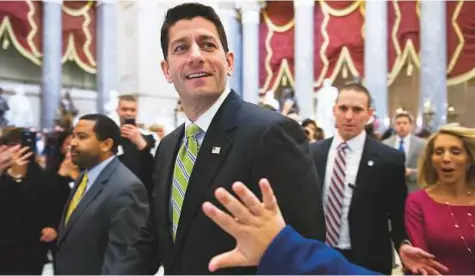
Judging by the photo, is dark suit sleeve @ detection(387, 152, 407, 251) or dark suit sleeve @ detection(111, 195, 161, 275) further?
dark suit sleeve @ detection(387, 152, 407, 251)

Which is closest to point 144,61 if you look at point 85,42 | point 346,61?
point 85,42

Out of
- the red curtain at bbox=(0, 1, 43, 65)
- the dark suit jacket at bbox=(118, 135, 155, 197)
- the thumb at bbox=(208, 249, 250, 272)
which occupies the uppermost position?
the red curtain at bbox=(0, 1, 43, 65)

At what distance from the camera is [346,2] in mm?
14500

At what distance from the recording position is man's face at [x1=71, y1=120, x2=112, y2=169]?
3.01 meters

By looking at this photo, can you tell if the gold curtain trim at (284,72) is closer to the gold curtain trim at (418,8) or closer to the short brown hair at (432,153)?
the gold curtain trim at (418,8)

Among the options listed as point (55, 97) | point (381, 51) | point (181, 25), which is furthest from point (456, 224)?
point (55, 97)

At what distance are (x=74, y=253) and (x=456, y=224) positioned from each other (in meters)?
1.73

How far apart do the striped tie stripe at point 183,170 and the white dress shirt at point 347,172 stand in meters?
1.36

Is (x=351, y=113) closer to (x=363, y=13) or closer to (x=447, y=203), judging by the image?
(x=447, y=203)

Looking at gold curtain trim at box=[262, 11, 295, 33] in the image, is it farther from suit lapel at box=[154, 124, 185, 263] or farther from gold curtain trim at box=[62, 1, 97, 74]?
suit lapel at box=[154, 124, 185, 263]

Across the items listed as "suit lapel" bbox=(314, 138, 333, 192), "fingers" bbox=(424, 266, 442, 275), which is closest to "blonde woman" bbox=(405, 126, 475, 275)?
"fingers" bbox=(424, 266, 442, 275)

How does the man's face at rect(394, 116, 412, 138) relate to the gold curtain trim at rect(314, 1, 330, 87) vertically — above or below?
below

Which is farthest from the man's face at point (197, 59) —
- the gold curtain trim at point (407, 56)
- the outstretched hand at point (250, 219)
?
the gold curtain trim at point (407, 56)

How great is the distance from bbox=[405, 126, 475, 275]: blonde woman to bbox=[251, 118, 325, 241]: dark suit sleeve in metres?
1.11
